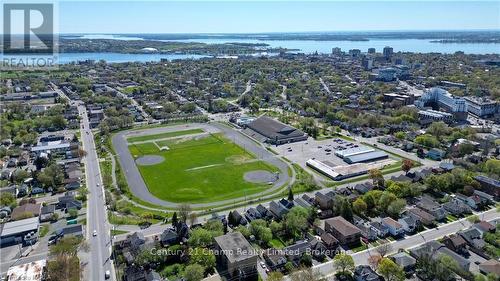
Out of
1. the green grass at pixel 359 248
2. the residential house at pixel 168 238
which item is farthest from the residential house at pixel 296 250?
the residential house at pixel 168 238

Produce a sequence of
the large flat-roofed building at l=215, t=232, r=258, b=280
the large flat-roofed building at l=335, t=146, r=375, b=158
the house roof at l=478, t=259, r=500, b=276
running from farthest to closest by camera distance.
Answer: the large flat-roofed building at l=335, t=146, r=375, b=158 → the large flat-roofed building at l=215, t=232, r=258, b=280 → the house roof at l=478, t=259, r=500, b=276

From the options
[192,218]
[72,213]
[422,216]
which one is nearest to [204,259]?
[192,218]

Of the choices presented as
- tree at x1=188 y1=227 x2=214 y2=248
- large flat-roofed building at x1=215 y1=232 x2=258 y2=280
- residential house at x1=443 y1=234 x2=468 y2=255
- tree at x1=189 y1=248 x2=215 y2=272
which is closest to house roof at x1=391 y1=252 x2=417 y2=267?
residential house at x1=443 y1=234 x2=468 y2=255

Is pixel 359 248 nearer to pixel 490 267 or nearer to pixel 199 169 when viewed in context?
pixel 490 267

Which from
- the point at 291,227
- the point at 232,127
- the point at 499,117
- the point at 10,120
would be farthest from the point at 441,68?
the point at 10,120

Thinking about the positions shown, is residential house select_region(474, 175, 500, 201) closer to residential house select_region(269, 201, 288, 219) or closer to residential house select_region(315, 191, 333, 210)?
residential house select_region(315, 191, 333, 210)

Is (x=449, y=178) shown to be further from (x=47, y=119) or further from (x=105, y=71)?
(x=105, y=71)
